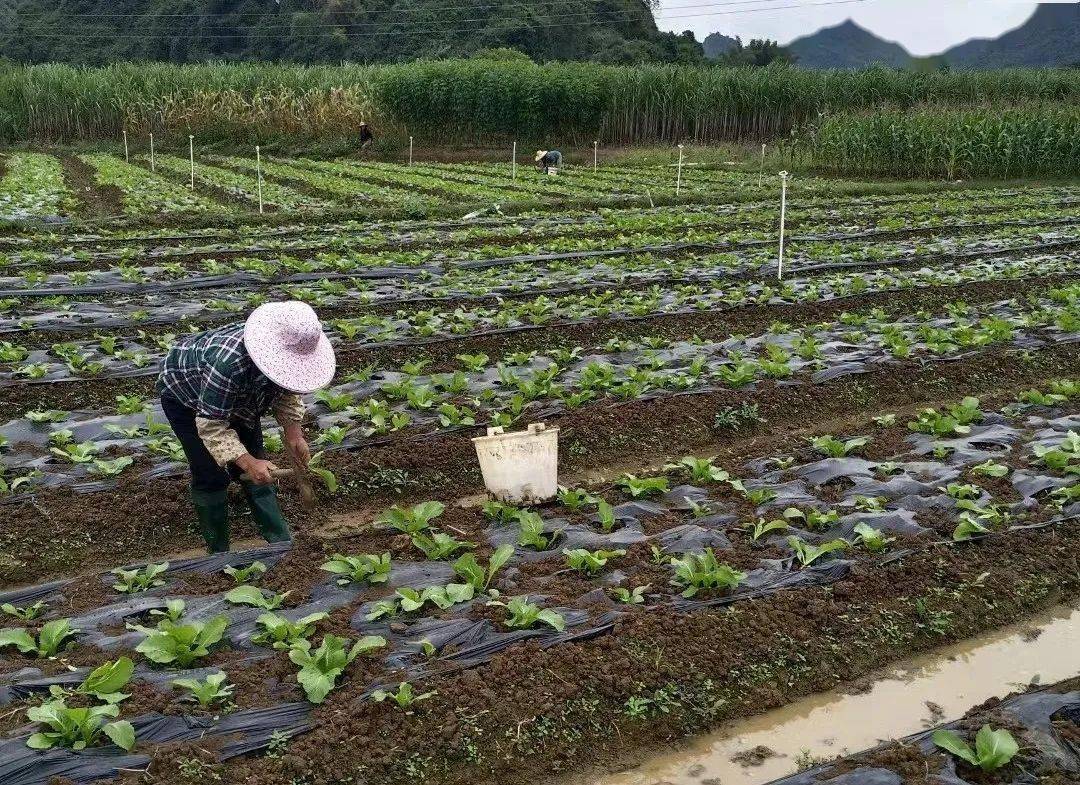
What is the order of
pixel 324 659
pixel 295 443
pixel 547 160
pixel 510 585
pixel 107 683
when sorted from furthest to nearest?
pixel 547 160 → pixel 295 443 → pixel 510 585 → pixel 324 659 → pixel 107 683

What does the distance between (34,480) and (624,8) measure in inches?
2198

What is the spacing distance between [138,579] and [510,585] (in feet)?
5.79

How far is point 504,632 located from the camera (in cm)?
412

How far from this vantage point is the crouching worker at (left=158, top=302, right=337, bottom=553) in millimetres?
4277

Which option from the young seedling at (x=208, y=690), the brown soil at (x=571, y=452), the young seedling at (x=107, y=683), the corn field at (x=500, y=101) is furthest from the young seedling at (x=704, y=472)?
the corn field at (x=500, y=101)

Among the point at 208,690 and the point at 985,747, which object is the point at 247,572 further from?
the point at 985,747

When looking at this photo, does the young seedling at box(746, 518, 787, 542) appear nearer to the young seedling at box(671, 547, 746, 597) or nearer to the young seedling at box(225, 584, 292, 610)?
the young seedling at box(671, 547, 746, 597)

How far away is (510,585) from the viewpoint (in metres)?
4.52

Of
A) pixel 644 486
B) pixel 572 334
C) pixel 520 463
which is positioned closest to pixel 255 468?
pixel 520 463

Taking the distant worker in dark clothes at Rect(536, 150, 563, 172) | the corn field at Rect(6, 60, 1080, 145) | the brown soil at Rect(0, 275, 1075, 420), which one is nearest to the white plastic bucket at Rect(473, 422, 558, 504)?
the brown soil at Rect(0, 275, 1075, 420)

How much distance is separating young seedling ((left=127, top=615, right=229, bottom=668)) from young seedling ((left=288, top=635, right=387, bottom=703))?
334mm

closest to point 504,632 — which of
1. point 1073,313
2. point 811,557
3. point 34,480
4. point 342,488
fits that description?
→ point 811,557

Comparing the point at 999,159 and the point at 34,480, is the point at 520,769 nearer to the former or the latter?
the point at 34,480

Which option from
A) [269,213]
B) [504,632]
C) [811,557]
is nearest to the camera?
[504,632]
